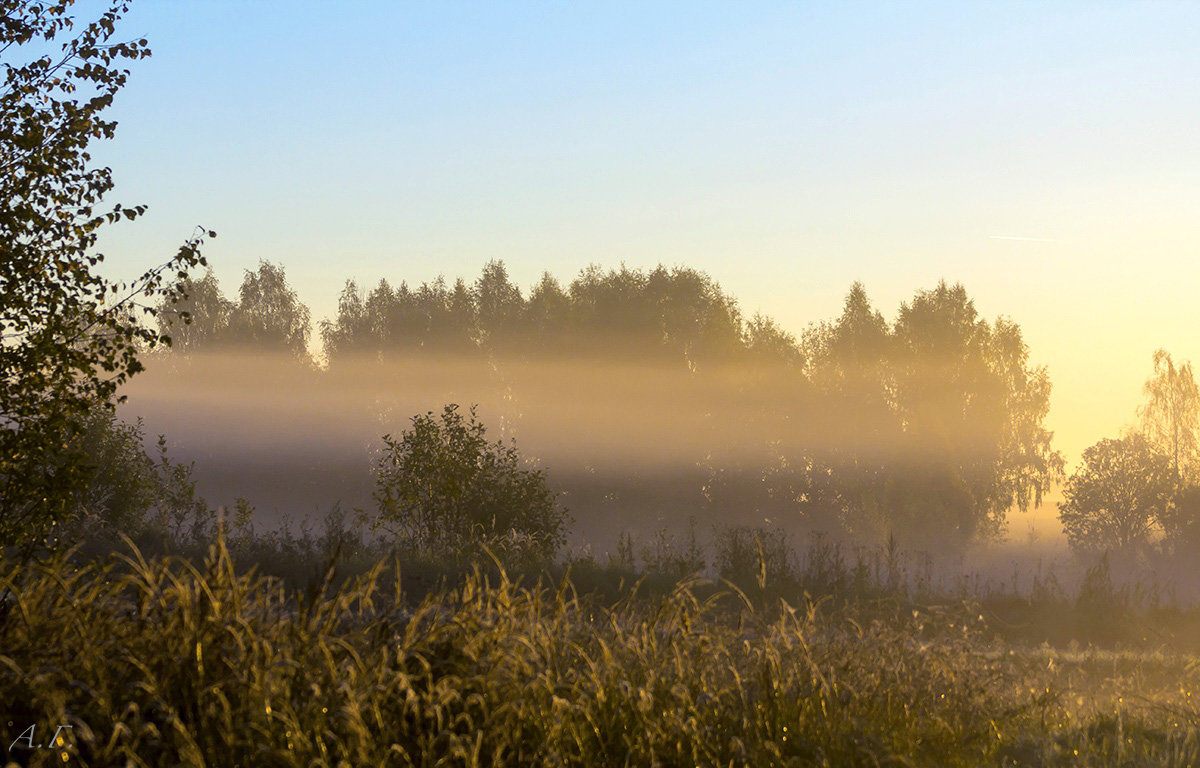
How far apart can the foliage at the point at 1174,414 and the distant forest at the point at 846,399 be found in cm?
584

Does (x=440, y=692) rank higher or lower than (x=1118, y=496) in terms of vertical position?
higher

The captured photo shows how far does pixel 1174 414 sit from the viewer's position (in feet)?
184

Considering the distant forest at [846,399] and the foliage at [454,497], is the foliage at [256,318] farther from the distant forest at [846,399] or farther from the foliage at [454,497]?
the foliage at [454,497]

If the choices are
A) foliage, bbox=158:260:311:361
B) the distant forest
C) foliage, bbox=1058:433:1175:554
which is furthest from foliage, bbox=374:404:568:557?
foliage, bbox=158:260:311:361

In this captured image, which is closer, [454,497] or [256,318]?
[454,497]

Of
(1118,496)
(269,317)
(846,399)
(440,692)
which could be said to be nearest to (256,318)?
(269,317)

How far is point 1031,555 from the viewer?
196ft

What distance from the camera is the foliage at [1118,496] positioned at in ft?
175

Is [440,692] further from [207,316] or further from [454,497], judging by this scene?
[207,316]

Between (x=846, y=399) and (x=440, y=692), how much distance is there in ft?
163

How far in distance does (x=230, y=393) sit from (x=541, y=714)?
67.1 metres

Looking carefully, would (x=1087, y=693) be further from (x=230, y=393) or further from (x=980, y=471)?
(x=230, y=393)

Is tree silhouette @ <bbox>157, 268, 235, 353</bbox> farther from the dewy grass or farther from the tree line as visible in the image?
the dewy grass

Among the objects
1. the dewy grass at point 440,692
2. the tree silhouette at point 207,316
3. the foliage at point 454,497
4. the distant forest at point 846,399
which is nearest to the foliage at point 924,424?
the distant forest at point 846,399
